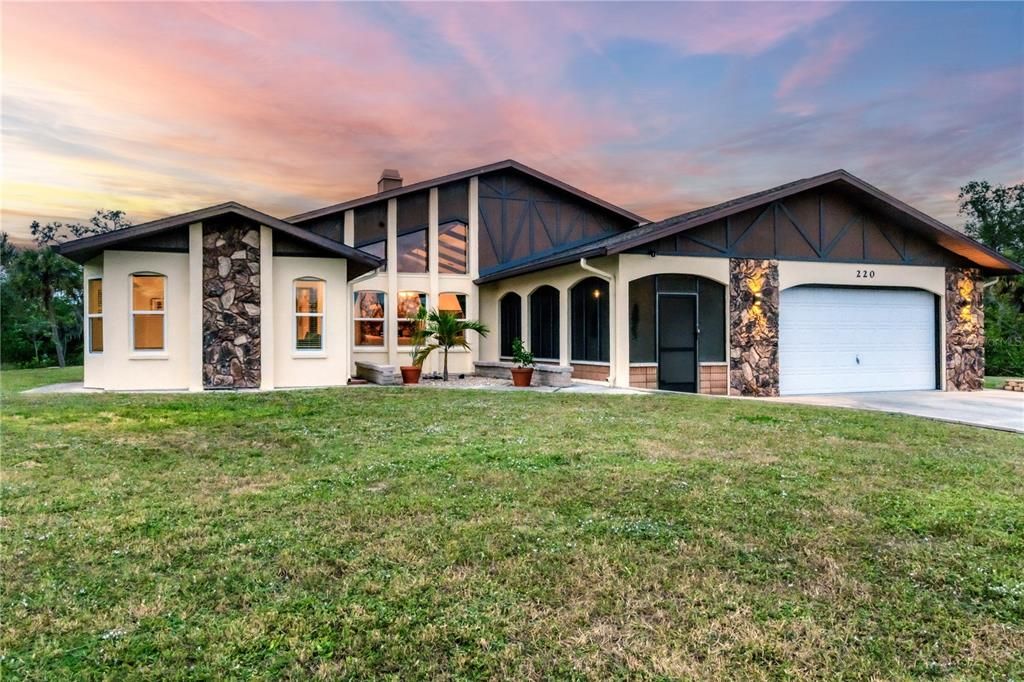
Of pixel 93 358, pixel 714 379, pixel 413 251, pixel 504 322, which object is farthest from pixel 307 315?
pixel 714 379

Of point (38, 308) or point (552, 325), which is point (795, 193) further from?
point (38, 308)

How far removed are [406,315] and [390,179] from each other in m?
4.81

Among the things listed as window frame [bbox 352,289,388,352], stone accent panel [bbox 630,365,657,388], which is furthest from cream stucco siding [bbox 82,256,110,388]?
stone accent panel [bbox 630,365,657,388]

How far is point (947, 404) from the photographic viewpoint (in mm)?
11953

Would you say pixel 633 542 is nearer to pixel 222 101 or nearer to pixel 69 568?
pixel 69 568

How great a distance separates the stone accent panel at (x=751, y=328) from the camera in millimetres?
14070

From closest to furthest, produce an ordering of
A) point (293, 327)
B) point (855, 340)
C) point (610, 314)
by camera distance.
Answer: point (610, 314) < point (293, 327) < point (855, 340)

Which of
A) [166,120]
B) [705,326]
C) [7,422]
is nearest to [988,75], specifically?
[705,326]

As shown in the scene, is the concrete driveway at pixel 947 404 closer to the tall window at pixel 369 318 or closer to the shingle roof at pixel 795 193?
the shingle roof at pixel 795 193

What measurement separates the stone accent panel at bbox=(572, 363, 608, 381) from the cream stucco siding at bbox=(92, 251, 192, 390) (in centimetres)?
859

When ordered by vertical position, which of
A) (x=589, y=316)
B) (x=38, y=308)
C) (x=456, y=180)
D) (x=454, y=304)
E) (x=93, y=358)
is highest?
(x=456, y=180)

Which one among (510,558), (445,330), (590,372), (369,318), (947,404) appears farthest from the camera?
(369,318)

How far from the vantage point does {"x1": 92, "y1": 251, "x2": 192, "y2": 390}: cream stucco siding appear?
12.8m

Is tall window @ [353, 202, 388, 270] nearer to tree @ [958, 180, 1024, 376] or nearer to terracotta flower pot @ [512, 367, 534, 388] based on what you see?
terracotta flower pot @ [512, 367, 534, 388]
